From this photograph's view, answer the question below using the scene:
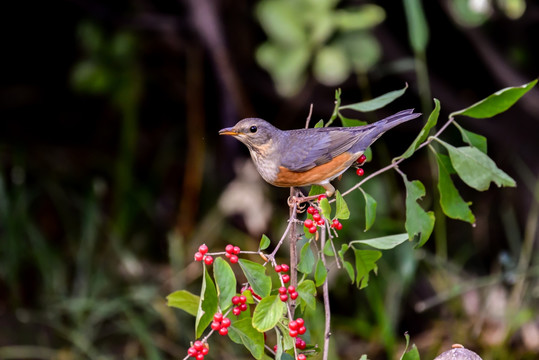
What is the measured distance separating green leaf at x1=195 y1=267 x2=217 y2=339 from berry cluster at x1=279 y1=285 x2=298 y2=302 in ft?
0.33

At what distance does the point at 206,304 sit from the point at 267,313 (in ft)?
0.31

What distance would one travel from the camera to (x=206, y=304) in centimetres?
106

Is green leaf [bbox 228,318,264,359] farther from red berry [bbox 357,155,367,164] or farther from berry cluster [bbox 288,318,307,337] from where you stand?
red berry [bbox 357,155,367,164]

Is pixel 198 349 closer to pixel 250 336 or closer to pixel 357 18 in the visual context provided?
pixel 250 336

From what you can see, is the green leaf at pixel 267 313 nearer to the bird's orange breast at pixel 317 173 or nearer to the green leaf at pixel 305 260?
the green leaf at pixel 305 260

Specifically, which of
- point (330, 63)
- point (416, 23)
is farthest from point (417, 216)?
point (330, 63)

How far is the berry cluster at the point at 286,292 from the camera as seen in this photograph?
1.07 metres

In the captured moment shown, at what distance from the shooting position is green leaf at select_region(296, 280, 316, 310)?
111cm

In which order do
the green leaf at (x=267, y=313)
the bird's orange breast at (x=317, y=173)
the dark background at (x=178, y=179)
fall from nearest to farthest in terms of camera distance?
1. the green leaf at (x=267, y=313)
2. the bird's orange breast at (x=317, y=173)
3. the dark background at (x=178, y=179)

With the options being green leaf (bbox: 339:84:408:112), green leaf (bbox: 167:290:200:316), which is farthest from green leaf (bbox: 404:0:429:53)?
green leaf (bbox: 167:290:200:316)

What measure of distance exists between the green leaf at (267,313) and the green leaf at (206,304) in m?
0.07

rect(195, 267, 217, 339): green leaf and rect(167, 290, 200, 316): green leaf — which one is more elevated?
rect(195, 267, 217, 339): green leaf

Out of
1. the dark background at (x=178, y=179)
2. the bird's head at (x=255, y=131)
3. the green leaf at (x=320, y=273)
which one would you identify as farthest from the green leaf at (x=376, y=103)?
the dark background at (x=178, y=179)

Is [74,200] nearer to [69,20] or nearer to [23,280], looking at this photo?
[23,280]
